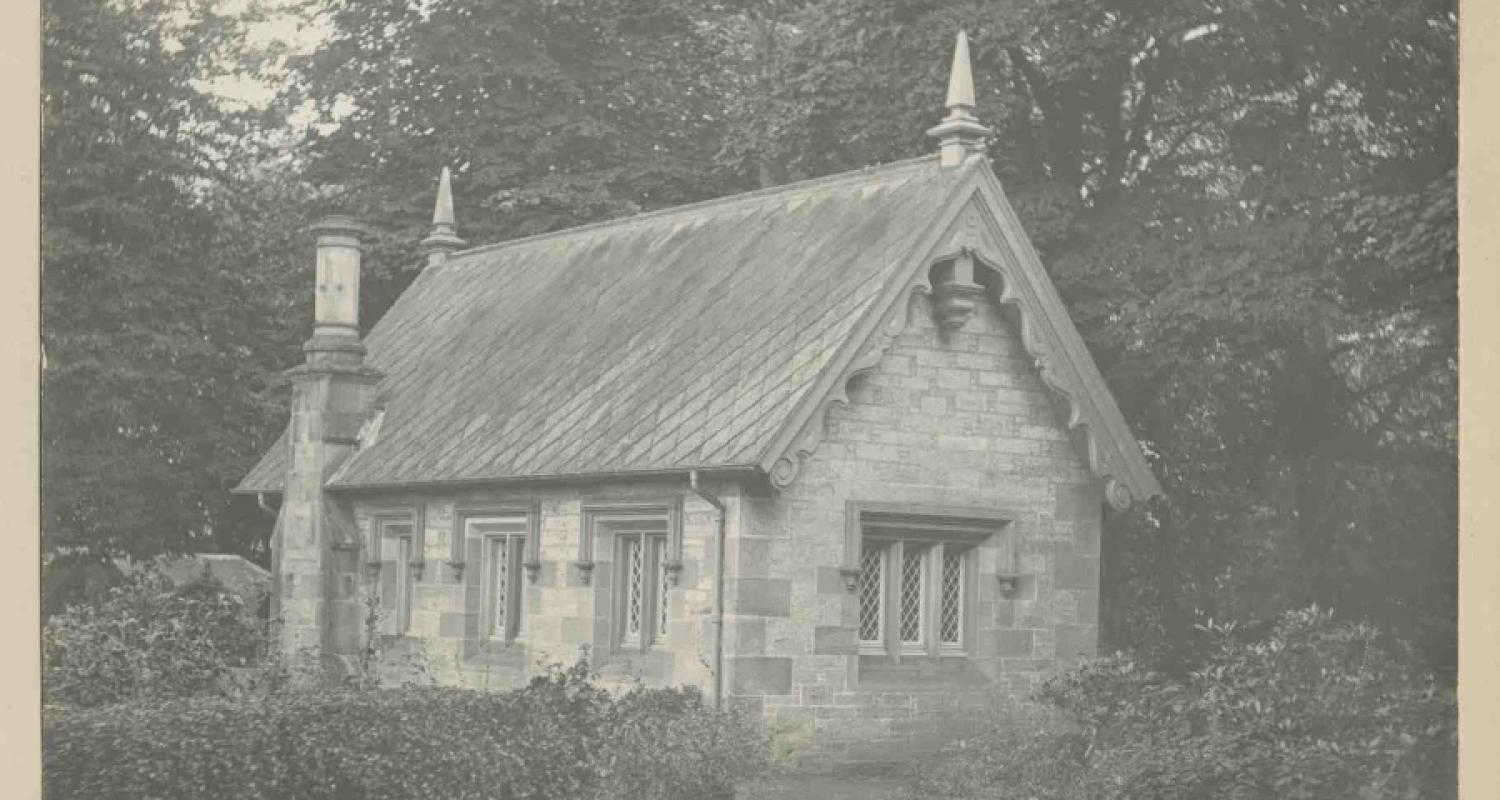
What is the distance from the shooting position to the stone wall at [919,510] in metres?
19.5

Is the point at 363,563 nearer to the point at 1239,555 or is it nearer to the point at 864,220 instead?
the point at 864,220

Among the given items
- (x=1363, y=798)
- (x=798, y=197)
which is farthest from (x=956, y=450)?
(x=1363, y=798)

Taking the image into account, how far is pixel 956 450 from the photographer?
2061 cm

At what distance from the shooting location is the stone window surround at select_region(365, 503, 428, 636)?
24094 millimetres

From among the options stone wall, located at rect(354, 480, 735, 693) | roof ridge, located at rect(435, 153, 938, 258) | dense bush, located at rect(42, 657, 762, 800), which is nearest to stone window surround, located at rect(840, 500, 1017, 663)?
stone wall, located at rect(354, 480, 735, 693)

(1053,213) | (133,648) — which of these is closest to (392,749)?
(133,648)

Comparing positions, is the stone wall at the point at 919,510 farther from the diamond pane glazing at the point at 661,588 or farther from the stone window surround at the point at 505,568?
the stone window surround at the point at 505,568

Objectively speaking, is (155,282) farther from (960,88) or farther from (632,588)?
(960,88)

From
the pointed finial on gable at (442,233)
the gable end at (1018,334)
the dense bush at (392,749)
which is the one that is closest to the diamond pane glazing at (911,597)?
the gable end at (1018,334)

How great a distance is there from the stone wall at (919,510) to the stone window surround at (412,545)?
18.9ft

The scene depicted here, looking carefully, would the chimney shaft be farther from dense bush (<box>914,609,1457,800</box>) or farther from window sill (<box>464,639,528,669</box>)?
dense bush (<box>914,609,1457,800</box>)

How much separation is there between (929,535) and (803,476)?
5.17ft

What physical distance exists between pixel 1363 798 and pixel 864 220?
904cm

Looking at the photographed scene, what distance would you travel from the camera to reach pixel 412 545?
→ 79.4 feet
